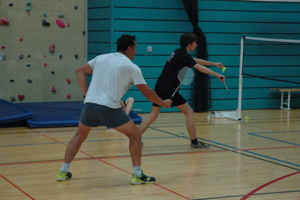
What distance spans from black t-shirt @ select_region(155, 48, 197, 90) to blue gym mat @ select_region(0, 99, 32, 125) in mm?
3501

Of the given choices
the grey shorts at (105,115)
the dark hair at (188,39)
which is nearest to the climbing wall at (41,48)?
the dark hair at (188,39)

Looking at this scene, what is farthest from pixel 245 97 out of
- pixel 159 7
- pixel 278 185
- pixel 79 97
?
pixel 278 185

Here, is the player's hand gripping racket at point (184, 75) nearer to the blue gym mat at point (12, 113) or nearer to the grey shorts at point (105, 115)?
the grey shorts at point (105, 115)

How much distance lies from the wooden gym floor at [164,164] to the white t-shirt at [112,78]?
991 millimetres

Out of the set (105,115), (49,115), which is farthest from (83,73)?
(49,115)

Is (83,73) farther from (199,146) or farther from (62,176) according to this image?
(199,146)

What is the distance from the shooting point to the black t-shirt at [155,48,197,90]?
7777 mm

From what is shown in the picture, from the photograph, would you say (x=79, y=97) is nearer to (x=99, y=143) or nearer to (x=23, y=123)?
(x=23, y=123)

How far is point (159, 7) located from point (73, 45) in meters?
2.34

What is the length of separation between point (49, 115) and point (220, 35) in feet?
17.1

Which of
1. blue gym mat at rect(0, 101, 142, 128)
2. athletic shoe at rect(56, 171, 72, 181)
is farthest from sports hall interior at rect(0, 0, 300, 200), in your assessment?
athletic shoe at rect(56, 171, 72, 181)

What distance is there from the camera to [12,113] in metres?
10.5

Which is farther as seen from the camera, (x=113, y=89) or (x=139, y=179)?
(x=139, y=179)

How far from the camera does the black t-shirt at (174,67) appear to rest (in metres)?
7.78
